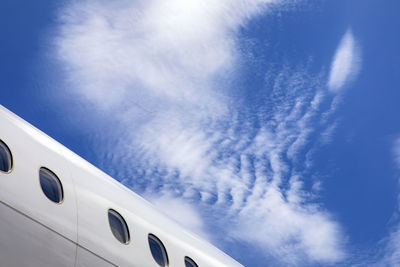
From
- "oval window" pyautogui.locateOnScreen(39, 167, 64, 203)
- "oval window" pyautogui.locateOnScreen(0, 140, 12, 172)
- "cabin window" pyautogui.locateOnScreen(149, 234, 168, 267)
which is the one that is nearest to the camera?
"oval window" pyautogui.locateOnScreen(0, 140, 12, 172)

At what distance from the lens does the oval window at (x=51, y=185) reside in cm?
962

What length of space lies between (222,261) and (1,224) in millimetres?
7860

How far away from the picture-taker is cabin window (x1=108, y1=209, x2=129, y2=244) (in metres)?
10.9

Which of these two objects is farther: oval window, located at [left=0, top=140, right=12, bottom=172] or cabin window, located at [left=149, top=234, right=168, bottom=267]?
cabin window, located at [left=149, top=234, right=168, bottom=267]

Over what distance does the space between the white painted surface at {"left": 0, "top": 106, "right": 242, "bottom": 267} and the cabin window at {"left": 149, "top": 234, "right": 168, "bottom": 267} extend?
0.14 metres

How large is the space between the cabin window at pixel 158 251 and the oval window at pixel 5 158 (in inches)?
151

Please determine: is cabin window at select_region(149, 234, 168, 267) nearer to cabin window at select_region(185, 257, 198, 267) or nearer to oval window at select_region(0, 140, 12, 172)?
cabin window at select_region(185, 257, 198, 267)

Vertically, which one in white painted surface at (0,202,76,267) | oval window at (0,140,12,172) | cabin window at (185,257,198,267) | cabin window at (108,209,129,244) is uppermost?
cabin window at (185,257,198,267)

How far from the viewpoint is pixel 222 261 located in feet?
49.2

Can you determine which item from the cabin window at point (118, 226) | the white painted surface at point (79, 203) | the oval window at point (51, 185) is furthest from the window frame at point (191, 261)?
the oval window at point (51, 185)

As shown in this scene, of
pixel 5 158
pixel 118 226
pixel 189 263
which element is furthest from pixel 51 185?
pixel 189 263

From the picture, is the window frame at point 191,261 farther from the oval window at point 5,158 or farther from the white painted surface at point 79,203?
the oval window at point 5,158

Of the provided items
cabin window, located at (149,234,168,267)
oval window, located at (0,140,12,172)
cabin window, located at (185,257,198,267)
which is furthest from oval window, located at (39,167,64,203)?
cabin window, located at (185,257,198,267)

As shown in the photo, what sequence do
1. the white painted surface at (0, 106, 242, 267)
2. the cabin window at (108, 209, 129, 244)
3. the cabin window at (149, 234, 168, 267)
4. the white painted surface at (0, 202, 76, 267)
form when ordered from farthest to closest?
the cabin window at (149, 234, 168, 267) → the cabin window at (108, 209, 129, 244) → the white painted surface at (0, 106, 242, 267) → the white painted surface at (0, 202, 76, 267)
